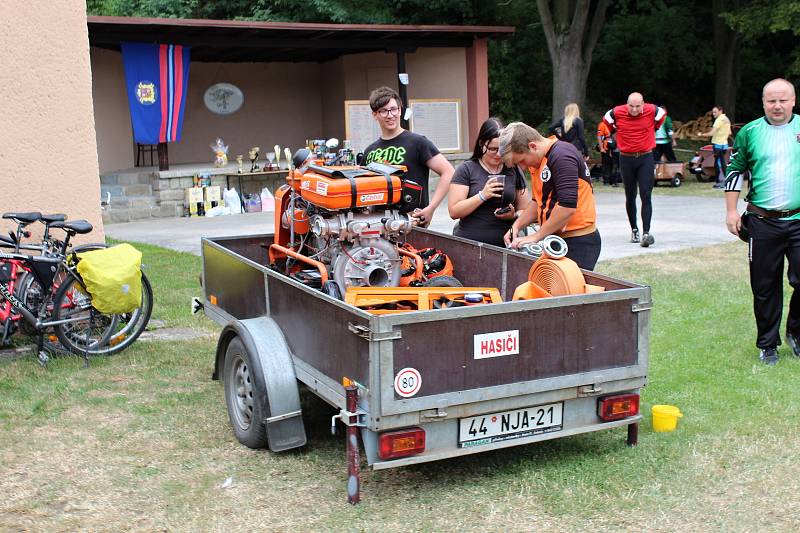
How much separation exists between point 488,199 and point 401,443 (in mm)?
2554

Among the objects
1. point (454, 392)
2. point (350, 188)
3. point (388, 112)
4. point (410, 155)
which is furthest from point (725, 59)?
point (454, 392)

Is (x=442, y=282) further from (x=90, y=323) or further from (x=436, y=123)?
(x=436, y=123)

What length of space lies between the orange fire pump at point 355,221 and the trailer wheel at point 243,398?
66 centimetres

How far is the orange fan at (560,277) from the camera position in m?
4.39

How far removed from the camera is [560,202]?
5.21 metres

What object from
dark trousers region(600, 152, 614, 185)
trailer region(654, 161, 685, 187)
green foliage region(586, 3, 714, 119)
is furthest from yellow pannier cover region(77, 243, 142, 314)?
green foliage region(586, 3, 714, 119)

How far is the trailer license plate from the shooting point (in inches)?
158

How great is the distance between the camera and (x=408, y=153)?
6375 mm

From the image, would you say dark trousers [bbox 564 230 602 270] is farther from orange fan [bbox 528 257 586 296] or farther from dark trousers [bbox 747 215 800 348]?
dark trousers [bbox 747 215 800 348]

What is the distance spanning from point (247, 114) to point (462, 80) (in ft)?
19.9

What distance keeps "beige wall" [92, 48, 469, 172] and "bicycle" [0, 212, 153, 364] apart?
1343 cm

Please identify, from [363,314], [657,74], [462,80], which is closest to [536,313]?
[363,314]

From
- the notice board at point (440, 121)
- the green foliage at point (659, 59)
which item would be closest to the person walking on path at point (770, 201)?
the notice board at point (440, 121)

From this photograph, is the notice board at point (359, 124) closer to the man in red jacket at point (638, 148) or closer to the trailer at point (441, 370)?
the man in red jacket at point (638, 148)
